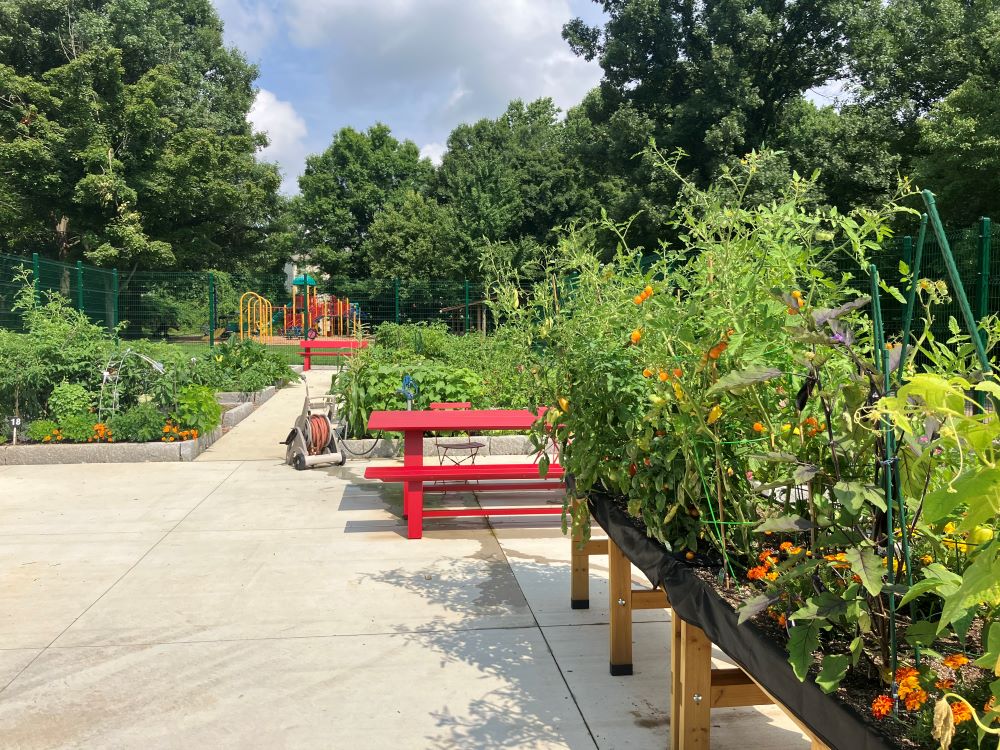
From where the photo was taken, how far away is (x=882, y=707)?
169 cm

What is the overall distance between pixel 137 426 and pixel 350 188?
38836 millimetres

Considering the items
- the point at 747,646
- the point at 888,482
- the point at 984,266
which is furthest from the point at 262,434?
the point at 888,482

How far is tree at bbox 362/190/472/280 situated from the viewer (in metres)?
35.4

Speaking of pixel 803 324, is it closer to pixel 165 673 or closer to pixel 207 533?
pixel 165 673

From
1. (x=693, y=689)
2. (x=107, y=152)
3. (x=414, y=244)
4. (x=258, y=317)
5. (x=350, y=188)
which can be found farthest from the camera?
(x=350, y=188)

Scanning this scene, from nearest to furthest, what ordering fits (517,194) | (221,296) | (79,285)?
(79,285) < (221,296) < (517,194)

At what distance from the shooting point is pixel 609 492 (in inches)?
144

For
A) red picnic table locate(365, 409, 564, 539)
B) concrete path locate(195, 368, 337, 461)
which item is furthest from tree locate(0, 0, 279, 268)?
red picnic table locate(365, 409, 564, 539)

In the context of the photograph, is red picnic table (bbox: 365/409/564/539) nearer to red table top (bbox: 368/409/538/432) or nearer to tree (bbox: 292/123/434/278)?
red table top (bbox: 368/409/538/432)

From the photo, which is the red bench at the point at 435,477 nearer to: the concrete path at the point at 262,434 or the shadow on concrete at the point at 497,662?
the shadow on concrete at the point at 497,662

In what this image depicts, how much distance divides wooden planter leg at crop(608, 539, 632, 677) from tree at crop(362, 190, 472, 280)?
31.6 meters

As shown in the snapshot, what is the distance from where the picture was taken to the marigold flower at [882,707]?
1688 mm

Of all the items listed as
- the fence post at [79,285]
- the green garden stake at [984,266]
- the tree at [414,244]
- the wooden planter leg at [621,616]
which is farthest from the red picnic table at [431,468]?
the tree at [414,244]

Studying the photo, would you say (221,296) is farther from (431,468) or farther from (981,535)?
(981,535)
